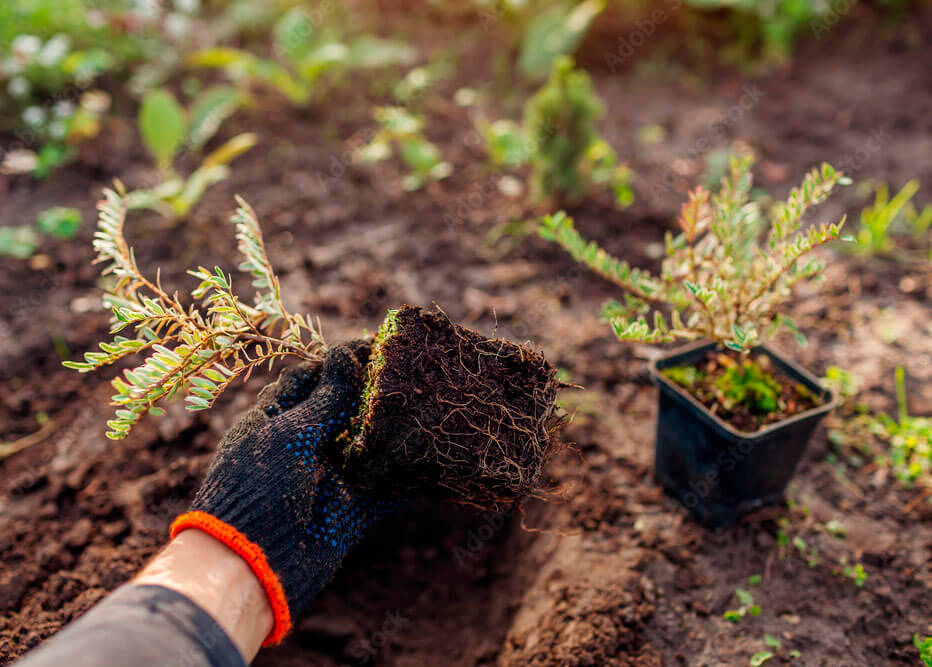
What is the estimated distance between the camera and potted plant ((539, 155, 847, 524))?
1.77 m

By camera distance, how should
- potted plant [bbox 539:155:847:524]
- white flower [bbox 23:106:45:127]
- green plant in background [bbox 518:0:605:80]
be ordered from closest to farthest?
potted plant [bbox 539:155:847:524] < white flower [bbox 23:106:45:127] < green plant in background [bbox 518:0:605:80]

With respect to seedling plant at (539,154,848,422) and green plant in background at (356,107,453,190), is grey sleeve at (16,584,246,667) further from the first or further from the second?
green plant in background at (356,107,453,190)

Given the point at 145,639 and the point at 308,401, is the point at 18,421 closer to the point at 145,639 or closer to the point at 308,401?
the point at 308,401

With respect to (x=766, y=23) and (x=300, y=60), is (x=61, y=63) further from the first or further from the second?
(x=766, y=23)

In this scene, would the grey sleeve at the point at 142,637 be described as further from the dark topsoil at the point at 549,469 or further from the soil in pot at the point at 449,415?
the dark topsoil at the point at 549,469

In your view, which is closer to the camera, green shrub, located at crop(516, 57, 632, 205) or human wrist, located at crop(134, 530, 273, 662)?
human wrist, located at crop(134, 530, 273, 662)

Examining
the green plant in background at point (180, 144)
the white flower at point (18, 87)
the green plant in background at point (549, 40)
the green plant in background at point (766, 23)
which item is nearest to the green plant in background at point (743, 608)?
the green plant in background at point (180, 144)

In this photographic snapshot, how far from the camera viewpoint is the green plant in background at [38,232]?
11.1 ft

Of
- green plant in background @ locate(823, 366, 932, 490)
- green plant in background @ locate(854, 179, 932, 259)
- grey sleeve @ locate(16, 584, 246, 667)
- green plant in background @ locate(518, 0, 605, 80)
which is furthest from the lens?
green plant in background @ locate(518, 0, 605, 80)

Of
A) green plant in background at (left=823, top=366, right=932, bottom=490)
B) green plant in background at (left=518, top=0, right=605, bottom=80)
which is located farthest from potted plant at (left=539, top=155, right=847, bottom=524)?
green plant in background at (left=518, top=0, right=605, bottom=80)

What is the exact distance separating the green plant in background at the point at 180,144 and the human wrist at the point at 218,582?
2.38 meters

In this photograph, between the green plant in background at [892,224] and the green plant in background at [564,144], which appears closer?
the green plant in background at [892,224]

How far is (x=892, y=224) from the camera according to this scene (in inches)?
137

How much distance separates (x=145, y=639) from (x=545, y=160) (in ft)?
9.90
